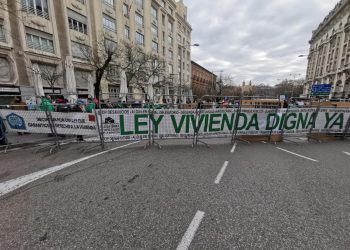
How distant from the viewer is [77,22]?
2067 cm

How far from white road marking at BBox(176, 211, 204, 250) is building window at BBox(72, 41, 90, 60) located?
22925mm

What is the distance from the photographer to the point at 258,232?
227 cm

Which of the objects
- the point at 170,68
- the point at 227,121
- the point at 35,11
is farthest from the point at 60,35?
the point at 170,68

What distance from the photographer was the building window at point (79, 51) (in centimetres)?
2027

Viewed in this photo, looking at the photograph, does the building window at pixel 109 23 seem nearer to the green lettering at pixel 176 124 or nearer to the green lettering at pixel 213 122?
the green lettering at pixel 176 124

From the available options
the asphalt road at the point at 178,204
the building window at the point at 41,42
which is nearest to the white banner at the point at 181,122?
the asphalt road at the point at 178,204

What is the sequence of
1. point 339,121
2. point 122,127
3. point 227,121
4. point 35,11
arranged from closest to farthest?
point 122,127 → point 227,121 → point 339,121 → point 35,11

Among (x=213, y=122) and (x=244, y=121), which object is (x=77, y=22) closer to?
(x=213, y=122)

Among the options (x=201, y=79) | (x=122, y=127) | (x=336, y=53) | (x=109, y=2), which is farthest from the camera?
(x=201, y=79)

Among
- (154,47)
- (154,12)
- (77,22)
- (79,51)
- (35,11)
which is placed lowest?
(79,51)

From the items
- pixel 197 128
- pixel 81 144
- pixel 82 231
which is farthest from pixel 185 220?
pixel 81 144

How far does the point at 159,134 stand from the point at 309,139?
7.12 meters

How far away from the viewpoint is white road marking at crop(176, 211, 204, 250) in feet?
6.73

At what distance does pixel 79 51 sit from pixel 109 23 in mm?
7376
